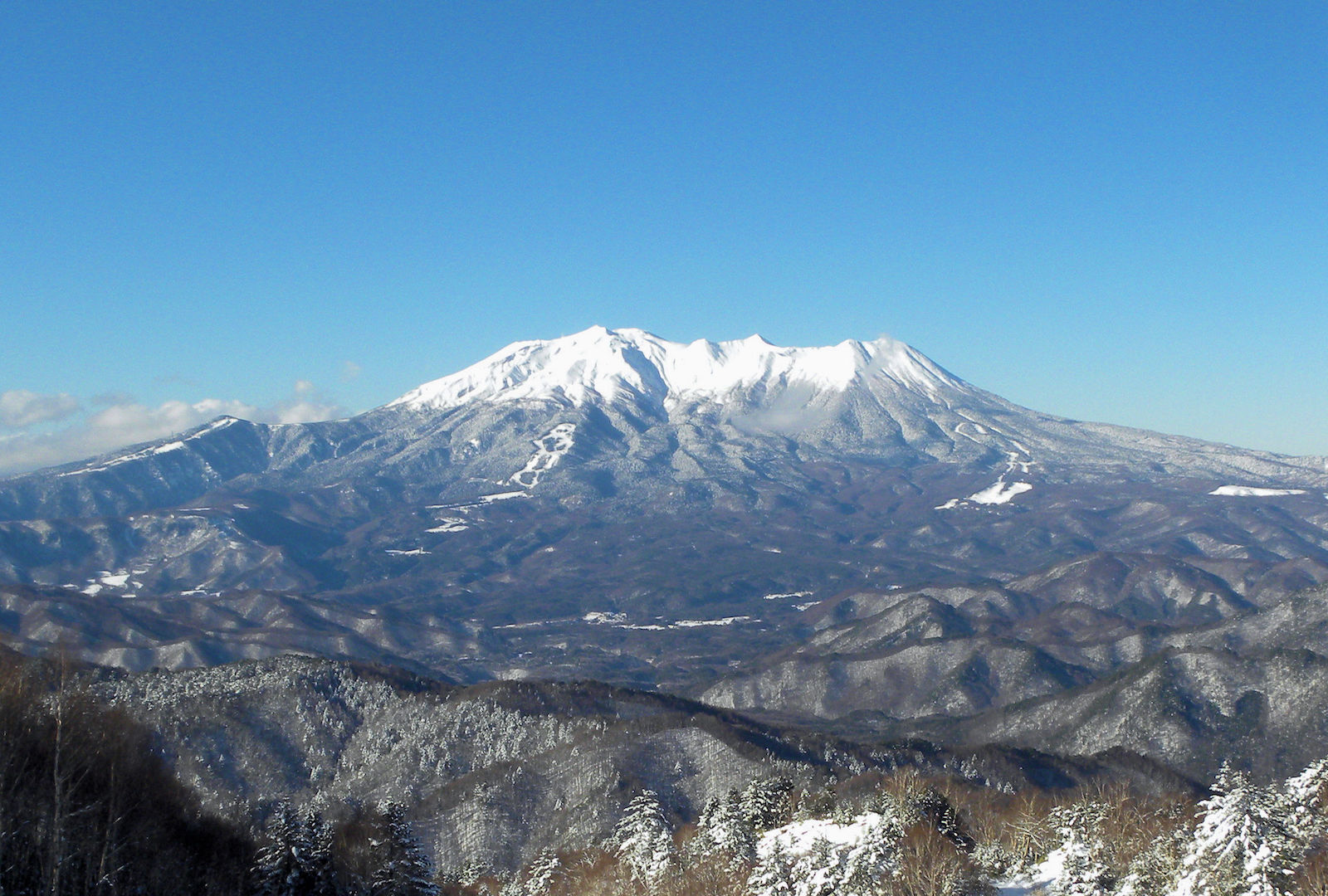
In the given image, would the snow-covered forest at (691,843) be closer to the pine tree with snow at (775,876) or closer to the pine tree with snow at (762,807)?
the pine tree with snow at (775,876)

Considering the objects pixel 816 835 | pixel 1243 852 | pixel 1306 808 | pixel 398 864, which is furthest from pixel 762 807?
pixel 1243 852

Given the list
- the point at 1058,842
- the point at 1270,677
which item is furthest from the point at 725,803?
the point at 1270,677

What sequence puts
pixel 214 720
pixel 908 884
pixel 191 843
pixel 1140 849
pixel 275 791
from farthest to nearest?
pixel 214 720 < pixel 275 791 < pixel 191 843 < pixel 1140 849 < pixel 908 884

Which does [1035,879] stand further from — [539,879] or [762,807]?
[539,879]

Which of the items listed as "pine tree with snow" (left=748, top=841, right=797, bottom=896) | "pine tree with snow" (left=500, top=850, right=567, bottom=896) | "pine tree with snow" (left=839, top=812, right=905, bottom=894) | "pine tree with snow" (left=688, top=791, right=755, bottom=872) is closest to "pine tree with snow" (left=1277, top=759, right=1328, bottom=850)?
"pine tree with snow" (left=839, top=812, right=905, bottom=894)

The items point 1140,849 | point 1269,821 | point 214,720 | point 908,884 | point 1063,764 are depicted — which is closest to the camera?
point 1269,821

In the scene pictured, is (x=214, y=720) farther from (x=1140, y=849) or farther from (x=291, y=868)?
(x=1140, y=849)

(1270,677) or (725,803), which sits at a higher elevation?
(725,803)

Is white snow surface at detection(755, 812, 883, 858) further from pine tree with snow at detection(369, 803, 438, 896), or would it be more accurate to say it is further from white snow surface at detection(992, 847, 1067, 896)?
pine tree with snow at detection(369, 803, 438, 896)
